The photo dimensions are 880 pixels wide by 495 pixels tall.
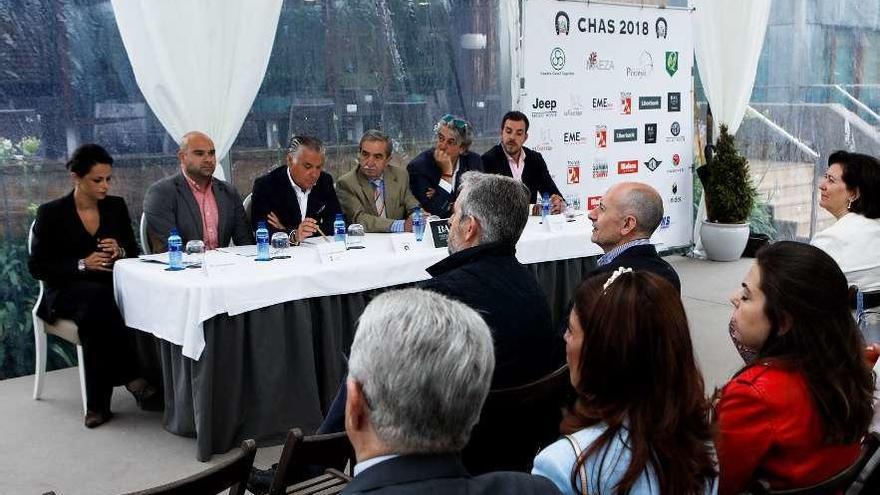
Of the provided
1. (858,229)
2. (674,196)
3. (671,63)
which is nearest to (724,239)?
(674,196)

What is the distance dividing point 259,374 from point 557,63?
3.93m

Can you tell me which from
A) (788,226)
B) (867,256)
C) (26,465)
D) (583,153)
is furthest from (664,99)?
(26,465)

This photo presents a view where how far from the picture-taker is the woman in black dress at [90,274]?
3848 mm

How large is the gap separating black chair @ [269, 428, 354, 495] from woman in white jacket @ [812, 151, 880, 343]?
223cm

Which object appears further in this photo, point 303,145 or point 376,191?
point 376,191

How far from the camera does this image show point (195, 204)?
14.1 feet

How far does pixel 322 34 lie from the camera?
18.5 ft

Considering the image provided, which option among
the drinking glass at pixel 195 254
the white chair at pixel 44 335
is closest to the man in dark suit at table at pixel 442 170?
the drinking glass at pixel 195 254

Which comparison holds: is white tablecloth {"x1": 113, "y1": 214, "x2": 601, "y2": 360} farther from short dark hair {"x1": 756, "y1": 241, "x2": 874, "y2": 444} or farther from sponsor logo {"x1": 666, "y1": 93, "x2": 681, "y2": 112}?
sponsor logo {"x1": 666, "y1": 93, "x2": 681, "y2": 112}

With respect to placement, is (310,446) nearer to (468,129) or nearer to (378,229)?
(378,229)

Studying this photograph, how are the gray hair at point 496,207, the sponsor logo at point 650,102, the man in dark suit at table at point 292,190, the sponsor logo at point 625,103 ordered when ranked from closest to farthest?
the gray hair at point 496,207 < the man in dark suit at table at point 292,190 < the sponsor logo at point 625,103 < the sponsor logo at point 650,102

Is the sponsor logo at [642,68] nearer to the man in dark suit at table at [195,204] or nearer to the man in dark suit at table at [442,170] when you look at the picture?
the man in dark suit at table at [442,170]

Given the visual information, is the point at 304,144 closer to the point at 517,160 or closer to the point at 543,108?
the point at 517,160

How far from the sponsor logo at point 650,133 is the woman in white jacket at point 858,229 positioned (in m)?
3.87
